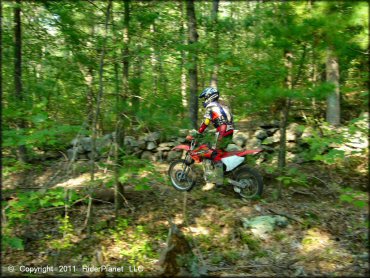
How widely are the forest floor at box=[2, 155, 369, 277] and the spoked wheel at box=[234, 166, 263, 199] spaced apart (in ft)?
0.63

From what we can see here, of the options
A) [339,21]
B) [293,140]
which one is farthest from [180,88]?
[339,21]

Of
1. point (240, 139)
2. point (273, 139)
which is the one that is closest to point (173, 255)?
point (240, 139)

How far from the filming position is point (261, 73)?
654 cm

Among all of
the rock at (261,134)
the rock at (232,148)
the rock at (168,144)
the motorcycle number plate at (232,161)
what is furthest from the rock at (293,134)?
the rock at (168,144)

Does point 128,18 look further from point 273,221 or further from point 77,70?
point 273,221

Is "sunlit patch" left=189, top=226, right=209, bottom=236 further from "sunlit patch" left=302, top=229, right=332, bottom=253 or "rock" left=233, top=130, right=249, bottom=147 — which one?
"rock" left=233, top=130, right=249, bottom=147

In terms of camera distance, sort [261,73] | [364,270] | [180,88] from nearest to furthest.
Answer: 1. [364,270]
2. [261,73]
3. [180,88]

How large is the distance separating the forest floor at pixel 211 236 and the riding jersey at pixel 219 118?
58.5 inches

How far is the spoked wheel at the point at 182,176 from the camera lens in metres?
7.41

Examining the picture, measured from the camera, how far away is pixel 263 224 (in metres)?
6.05

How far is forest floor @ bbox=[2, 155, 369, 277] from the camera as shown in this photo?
505 centimetres

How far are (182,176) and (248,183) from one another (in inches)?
59.2

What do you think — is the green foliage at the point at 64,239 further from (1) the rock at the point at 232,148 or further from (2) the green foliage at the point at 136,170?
(1) the rock at the point at 232,148

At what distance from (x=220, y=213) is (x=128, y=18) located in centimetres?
431
